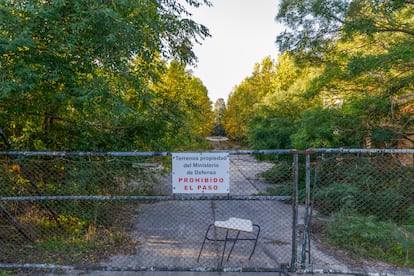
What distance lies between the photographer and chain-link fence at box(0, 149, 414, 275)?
364 centimetres

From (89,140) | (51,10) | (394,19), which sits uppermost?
(394,19)

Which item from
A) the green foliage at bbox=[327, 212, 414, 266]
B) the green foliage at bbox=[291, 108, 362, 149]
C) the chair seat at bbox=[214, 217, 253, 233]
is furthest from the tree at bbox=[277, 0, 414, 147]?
the chair seat at bbox=[214, 217, 253, 233]

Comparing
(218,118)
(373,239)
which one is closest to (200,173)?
(373,239)

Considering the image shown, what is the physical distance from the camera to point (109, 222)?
5.52 meters

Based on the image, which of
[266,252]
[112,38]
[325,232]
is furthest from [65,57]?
[325,232]

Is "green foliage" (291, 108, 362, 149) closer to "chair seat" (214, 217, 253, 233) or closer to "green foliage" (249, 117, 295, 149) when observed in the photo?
"green foliage" (249, 117, 295, 149)

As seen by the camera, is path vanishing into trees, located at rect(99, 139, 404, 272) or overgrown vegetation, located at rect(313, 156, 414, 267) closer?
path vanishing into trees, located at rect(99, 139, 404, 272)

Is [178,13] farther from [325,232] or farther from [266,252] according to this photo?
[325,232]

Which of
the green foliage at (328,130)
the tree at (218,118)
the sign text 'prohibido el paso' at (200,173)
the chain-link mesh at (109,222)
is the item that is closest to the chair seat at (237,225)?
the chain-link mesh at (109,222)

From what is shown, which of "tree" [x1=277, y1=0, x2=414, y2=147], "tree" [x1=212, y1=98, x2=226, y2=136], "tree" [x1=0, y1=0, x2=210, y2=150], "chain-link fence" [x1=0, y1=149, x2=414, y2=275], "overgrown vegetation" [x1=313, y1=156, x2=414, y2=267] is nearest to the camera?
"tree" [x1=0, y1=0, x2=210, y2=150]

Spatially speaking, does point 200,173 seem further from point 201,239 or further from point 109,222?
point 109,222

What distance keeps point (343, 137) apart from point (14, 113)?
23.2ft

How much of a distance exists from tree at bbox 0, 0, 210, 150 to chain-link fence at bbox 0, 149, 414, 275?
66 cm

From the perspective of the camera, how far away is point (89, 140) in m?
5.33
